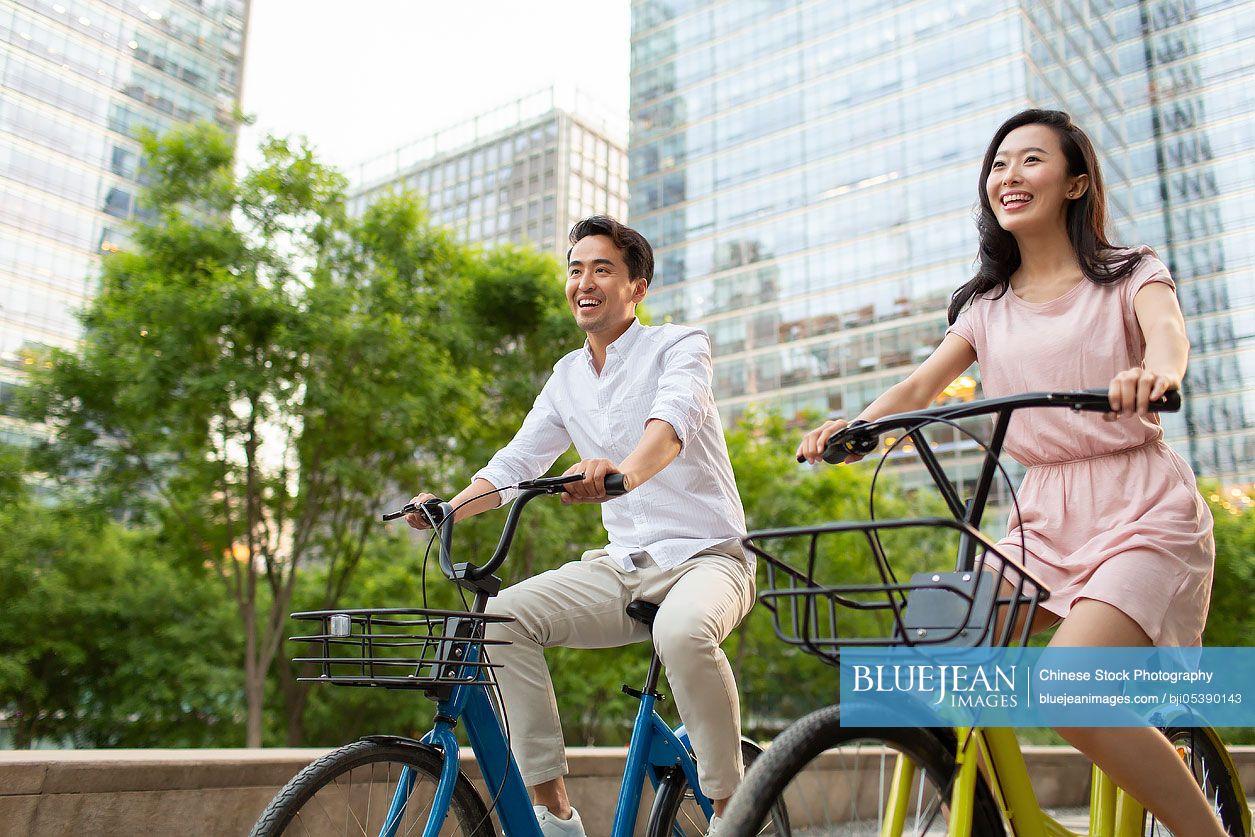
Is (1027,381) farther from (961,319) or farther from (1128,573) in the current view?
(1128,573)

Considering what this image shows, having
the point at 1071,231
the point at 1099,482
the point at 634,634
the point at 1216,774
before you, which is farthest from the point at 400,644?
the point at 1216,774

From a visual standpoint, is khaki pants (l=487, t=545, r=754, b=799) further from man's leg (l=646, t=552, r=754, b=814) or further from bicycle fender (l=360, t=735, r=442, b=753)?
bicycle fender (l=360, t=735, r=442, b=753)

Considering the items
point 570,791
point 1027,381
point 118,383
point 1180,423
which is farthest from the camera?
point 1180,423

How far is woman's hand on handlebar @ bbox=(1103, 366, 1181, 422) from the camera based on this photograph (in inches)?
59.2

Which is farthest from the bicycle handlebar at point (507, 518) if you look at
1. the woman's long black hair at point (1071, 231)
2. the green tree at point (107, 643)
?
the green tree at point (107, 643)

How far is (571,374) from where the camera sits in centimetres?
279

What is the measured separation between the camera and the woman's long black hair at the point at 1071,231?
6.78ft

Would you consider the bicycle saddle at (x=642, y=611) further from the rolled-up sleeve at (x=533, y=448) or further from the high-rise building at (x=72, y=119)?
Result: the high-rise building at (x=72, y=119)

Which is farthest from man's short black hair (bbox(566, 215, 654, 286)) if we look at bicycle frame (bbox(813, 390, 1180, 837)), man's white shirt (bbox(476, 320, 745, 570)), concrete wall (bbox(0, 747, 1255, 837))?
concrete wall (bbox(0, 747, 1255, 837))

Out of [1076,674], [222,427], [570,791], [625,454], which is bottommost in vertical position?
[570,791]

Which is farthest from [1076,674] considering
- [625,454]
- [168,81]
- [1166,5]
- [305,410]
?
[1166,5]

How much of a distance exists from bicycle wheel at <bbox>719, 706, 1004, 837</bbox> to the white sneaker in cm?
81

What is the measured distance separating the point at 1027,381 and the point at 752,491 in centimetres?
1515

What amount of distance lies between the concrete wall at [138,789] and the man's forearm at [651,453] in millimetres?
1591
